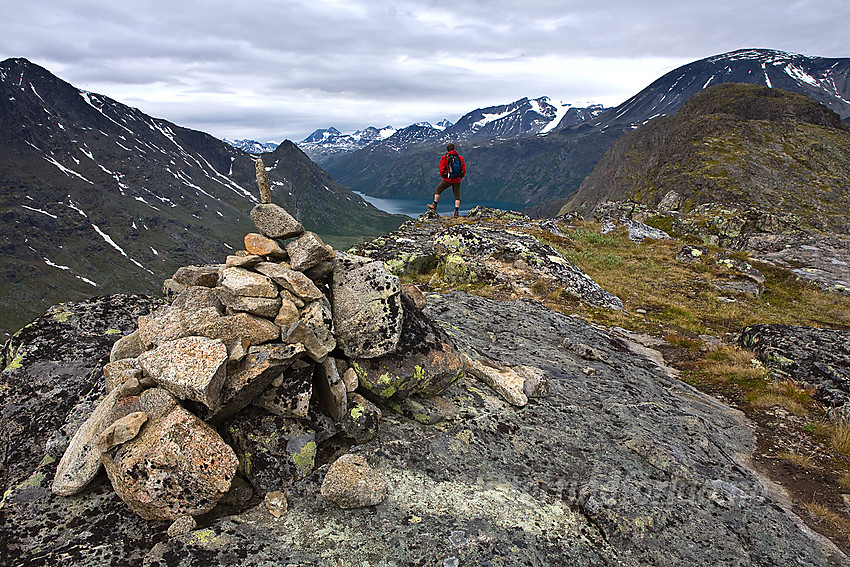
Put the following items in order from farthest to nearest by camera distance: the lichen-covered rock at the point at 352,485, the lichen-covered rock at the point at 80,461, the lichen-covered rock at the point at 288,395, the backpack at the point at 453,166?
the backpack at the point at 453,166 → the lichen-covered rock at the point at 288,395 → the lichen-covered rock at the point at 352,485 → the lichen-covered rock at the point at 80,461

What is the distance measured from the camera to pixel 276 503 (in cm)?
575

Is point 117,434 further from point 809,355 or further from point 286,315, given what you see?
point 809,355

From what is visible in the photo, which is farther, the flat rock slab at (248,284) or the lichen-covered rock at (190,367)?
the flat rock slab at (248,284)

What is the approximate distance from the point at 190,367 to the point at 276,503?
89.7 inches

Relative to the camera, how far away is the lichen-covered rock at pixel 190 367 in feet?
18.9

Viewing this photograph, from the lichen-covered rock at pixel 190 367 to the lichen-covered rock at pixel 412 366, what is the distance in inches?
101

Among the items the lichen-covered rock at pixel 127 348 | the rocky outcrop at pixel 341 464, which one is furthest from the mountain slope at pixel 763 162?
the lichen-covered rock at pixel 127 348

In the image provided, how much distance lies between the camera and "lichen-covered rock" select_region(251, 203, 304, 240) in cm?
832

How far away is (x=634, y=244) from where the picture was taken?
37.8 meters

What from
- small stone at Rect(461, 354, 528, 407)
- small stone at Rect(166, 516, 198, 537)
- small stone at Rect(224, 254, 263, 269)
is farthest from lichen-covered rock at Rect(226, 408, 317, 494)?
small stone at Rect(461, 354, 528, 407)

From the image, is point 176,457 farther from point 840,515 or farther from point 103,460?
point 840,515

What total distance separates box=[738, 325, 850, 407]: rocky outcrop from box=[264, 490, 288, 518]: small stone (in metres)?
15.7

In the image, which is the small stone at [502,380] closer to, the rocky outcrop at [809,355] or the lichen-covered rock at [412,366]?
the lichen-covered rock at [412,366]

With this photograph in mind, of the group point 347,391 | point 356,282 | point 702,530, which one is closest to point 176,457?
point 347,391
